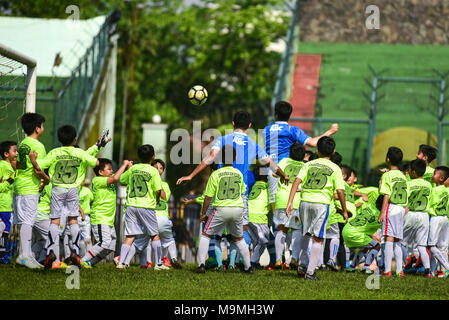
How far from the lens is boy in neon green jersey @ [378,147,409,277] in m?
12.1

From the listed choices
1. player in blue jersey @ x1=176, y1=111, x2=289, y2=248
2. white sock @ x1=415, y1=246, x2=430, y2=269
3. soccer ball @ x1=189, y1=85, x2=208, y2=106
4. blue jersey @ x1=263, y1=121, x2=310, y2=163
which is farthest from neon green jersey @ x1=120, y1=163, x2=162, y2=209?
white sock @ x1=415, y1=246, x2=430, y2=269

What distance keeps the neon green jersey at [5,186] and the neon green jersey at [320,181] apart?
4.68 meters

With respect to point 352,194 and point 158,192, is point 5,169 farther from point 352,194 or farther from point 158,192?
point 352,194

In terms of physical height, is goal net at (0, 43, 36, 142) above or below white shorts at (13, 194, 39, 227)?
above

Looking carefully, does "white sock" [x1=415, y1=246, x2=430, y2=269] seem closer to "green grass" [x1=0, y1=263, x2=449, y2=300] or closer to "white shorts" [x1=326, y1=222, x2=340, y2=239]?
"green grass" [x1=0, y1=263, x2=449, y2=300]

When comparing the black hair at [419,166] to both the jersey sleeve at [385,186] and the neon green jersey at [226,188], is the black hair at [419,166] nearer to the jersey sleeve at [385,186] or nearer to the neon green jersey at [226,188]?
the jersey sleeve at [385,186]

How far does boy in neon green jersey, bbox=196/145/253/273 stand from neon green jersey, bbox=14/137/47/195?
235 cm

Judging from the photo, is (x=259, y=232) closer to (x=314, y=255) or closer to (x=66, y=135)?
(x=314, y=255)

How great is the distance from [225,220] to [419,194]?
11.2 ft

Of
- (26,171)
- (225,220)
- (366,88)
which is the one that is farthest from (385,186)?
(366,88)

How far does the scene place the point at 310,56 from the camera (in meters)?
29.4
